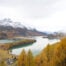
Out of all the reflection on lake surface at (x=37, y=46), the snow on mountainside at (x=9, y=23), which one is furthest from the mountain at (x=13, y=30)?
the reflection on lake surface at (x=37, y=46)

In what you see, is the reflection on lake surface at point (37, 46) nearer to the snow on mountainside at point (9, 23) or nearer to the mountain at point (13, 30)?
the mountain at point (13, 30)

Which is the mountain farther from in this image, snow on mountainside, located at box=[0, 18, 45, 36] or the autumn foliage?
the autumn foliage

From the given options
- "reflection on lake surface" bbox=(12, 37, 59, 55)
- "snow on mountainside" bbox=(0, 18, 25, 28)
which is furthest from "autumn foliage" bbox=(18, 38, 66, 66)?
"snow on mountainside" bbox=(0, 18, 25, 28)

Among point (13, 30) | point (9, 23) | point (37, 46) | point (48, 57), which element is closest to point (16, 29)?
point (13, 30)

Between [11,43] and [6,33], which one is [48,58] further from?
[6,33]

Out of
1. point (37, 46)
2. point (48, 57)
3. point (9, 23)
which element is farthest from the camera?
point (9, 23)

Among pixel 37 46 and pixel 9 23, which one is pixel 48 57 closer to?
pixel 37 46

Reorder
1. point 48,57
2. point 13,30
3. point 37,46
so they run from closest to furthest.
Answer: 1. point 48,57
2. point 37,46
3. point 13,30

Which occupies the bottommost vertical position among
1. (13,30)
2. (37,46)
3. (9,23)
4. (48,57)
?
(48,57)

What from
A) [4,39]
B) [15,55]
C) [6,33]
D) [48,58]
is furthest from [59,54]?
[6,33]
